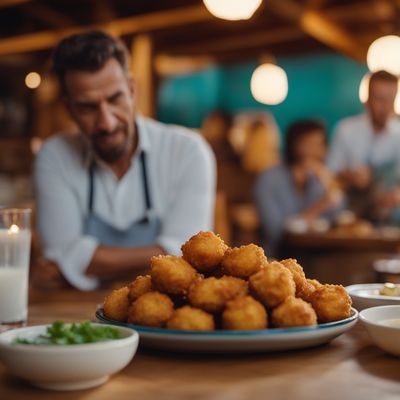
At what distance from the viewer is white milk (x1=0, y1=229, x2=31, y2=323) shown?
148 centimetres

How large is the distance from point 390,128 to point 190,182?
3.80m

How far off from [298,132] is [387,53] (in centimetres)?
217

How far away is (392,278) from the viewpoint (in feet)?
12.2

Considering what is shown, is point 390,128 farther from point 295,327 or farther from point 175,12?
point 295,327

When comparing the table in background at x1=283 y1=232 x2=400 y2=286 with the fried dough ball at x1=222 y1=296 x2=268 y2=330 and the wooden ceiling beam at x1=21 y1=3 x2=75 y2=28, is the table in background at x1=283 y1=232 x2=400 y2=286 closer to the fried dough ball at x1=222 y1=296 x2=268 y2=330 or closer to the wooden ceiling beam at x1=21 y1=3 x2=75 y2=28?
the fried dough ball at x1=222 y1=296 x2=268 y2=330

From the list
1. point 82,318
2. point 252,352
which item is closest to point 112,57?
point 82,318

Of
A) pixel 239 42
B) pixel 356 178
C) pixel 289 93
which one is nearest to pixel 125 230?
pixel 356 178

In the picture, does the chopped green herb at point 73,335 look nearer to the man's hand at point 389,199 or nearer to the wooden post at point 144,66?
the man's hand at point 389,199

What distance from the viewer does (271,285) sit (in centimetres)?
113

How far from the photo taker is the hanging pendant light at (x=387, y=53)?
23.2 ft

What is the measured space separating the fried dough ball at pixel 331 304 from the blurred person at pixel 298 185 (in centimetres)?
423

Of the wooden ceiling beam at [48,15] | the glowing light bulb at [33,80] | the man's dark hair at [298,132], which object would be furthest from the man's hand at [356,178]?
the glowing light bulb at [33,80]

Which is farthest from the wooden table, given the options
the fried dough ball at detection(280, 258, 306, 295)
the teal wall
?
the teal wall

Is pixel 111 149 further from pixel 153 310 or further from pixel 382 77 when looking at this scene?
pixel 382 77
